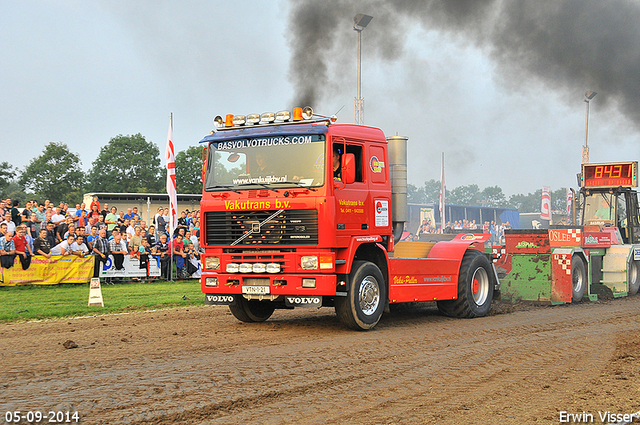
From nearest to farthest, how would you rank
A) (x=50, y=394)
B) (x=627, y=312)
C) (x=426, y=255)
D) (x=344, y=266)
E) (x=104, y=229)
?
(x=50, y=394), (x=344, y=266), (x=426, y=255), (x=627, y=312), (x=104, y=229)

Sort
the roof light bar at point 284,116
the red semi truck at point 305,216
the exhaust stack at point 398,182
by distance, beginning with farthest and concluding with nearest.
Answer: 1. the exhaust stack at point 398,182
2. the roof light bar at point 284,116
3. the red semi truck at point 305,216

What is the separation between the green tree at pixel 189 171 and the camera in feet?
162

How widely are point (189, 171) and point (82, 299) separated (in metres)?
37.7

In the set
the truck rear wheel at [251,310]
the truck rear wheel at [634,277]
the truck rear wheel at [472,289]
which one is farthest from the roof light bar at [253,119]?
the truck rear wheel at [634,277]

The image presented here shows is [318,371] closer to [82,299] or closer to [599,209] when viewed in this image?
[82,299]

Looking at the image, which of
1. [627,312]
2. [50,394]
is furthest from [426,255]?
[50,394]

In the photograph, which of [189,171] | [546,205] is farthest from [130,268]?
[189,171]

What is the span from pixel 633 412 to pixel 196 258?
15.6 metres

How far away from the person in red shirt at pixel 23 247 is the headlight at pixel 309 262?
9578 mm

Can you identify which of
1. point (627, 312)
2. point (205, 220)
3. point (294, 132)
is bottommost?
point (627, 312)

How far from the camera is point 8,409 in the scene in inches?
204

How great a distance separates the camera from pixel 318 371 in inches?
267

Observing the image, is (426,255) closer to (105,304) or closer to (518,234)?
(518,234)

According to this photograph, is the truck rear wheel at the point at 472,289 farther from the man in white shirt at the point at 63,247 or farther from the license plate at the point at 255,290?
the man in white shirt at the point at 63,247
